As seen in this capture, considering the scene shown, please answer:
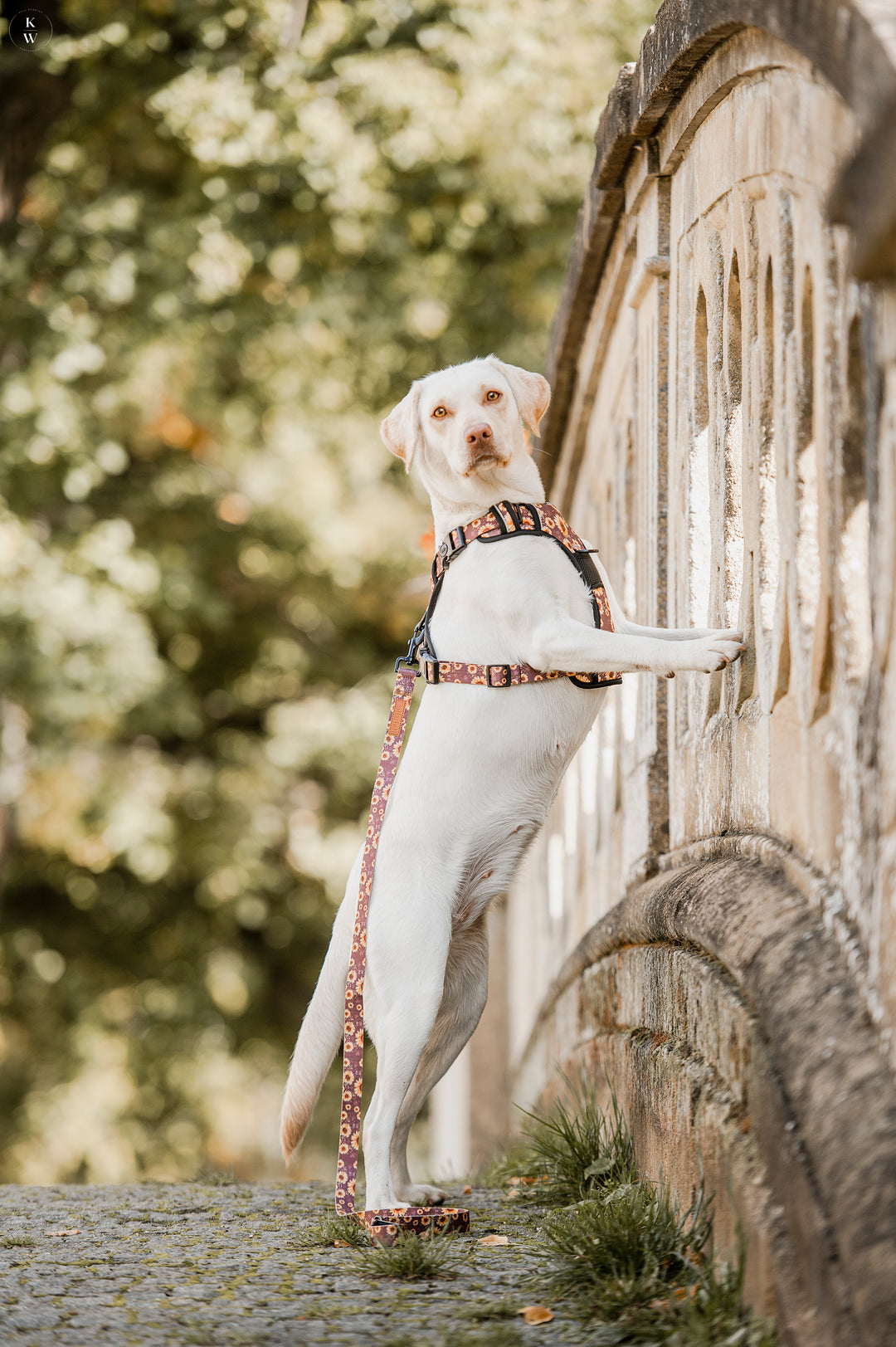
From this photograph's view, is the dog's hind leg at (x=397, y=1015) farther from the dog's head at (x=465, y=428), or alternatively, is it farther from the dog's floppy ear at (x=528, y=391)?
the dog's floppy ear at (x=528, y=391)

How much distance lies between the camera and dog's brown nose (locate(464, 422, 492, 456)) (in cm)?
312

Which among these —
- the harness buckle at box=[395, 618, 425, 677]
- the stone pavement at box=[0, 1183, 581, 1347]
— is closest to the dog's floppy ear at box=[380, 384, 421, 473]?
the harness buckle at box=[395, 618, 425, 677]

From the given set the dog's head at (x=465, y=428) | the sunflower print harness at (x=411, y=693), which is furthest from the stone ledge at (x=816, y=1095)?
the dog's head at (x=465, y=428)

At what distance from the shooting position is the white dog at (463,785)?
288cm

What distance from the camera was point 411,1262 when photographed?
2.58 meters

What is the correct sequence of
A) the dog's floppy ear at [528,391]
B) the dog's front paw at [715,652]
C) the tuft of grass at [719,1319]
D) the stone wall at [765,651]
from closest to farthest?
the stone wall at [765,651] → the tuft of grass at [719,1319] → the dog's front paw at [715,652] → the dog's floppy ear at [528,391]

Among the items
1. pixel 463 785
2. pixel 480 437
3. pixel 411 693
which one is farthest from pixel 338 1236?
pixel 480 437

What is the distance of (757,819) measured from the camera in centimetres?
269

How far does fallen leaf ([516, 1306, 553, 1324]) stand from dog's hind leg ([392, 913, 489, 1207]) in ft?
2.82

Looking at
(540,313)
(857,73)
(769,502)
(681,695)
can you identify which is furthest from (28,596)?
(857,73)

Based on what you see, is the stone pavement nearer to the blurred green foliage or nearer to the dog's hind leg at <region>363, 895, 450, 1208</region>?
the dog's hind leg at <region>363, 895, 450, 1208</region>

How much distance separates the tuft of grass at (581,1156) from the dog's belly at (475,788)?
708 mm

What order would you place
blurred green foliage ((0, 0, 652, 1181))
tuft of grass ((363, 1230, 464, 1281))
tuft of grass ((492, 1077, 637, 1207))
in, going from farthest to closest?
1. blurred green foliage ((0, 0, 652, 1181))
2. tuft of grass ((492, 1077, 637, 1207))
3. tuft of grass ((363, 1230, 464, 1281))

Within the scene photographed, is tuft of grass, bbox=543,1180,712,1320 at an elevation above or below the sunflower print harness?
below
